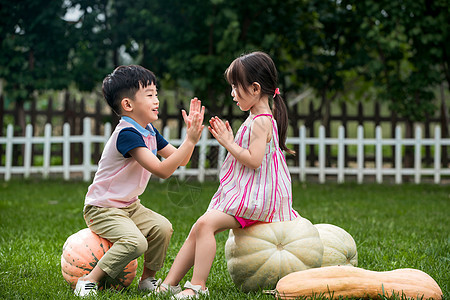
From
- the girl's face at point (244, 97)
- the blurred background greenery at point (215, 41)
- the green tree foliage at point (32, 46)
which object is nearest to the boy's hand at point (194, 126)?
the girl's face at point (244, 97)

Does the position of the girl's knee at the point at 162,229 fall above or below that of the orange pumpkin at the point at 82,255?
above

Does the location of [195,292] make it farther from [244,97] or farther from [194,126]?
[244,97]

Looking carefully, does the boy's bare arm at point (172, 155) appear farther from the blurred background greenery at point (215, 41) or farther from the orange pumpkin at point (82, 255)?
the blurred background greenery at point (215, 41)

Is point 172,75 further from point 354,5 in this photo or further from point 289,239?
point 289,239

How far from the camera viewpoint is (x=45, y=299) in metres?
3.23

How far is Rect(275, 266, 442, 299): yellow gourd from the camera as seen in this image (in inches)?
121

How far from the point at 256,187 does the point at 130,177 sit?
2.59 feet

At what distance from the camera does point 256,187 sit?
11.0 ft

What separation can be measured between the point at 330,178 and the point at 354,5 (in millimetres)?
3966

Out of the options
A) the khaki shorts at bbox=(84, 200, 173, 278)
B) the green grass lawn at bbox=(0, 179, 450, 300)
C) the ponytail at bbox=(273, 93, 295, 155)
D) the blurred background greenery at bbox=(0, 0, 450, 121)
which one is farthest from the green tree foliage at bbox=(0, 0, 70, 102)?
the ponytail at bbox=(273, 93, 295, 155)

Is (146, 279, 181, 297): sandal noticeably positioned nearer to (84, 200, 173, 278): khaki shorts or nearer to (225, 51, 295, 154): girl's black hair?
(84, 200, 173, 278): khaki shorts

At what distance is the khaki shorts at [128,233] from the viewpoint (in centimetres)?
324

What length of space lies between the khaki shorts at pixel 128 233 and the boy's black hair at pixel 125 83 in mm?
672

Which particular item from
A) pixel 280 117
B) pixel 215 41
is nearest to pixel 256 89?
pixel 280 117
